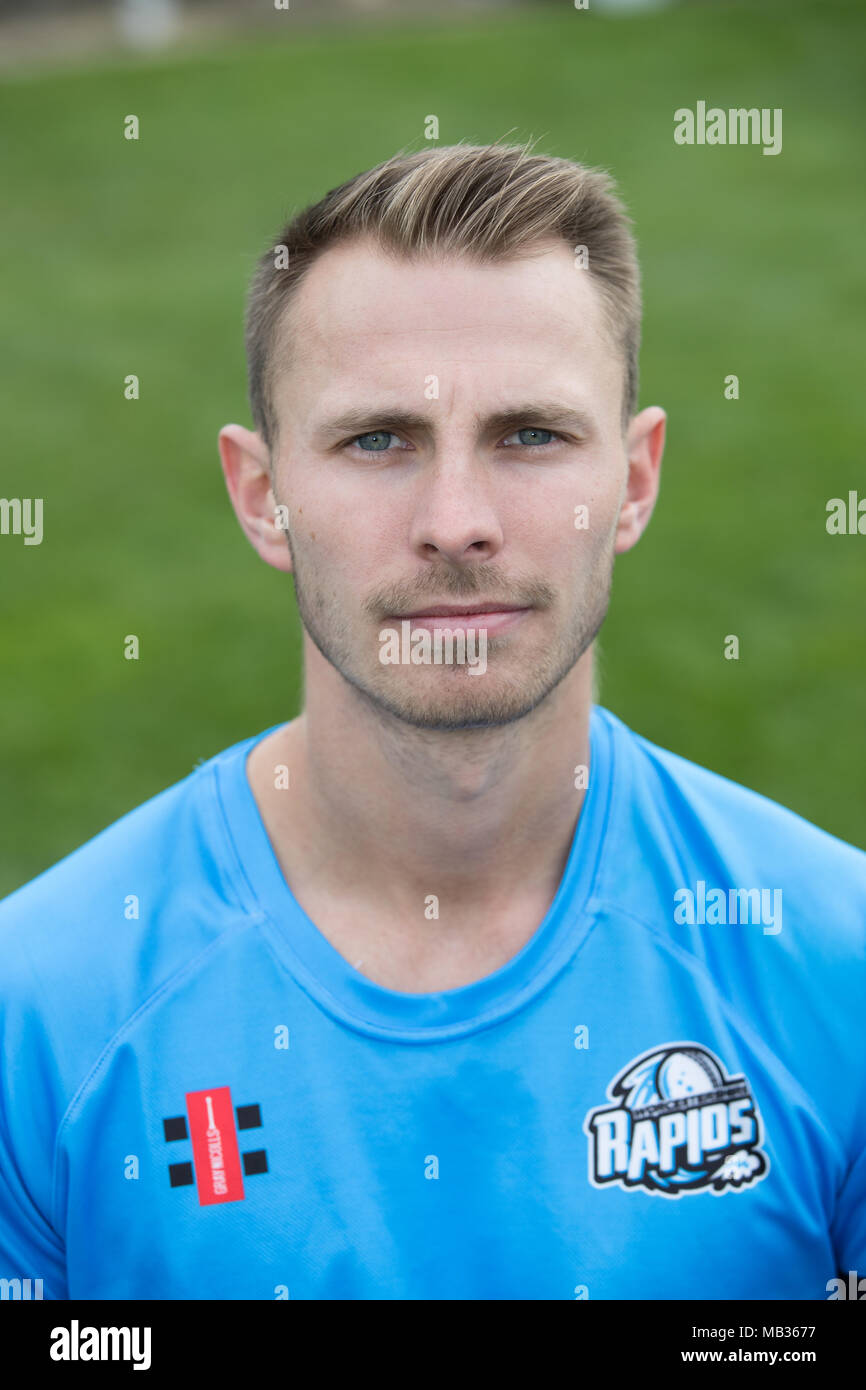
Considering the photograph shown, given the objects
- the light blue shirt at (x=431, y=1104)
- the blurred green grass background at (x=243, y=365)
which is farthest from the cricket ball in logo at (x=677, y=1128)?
the blurred green grass background at (x=243, y=365)

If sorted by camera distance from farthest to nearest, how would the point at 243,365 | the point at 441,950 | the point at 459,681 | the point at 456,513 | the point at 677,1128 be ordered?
1. the point at 243,365
2. the point at 441,950
3. the point at 677,1128
4. the point at 459,681
5. the point at 456,513

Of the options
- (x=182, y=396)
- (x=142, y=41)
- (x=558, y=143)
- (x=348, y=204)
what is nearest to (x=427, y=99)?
(x=558, y=143)

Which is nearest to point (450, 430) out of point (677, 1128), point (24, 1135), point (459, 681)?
point (459, 681)

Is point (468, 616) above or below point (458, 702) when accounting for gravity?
above

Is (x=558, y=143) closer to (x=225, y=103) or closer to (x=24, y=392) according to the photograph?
(x=225, y=103)

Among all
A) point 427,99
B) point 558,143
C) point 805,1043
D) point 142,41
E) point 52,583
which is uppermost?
point 142,41

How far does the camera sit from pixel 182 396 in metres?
12.9

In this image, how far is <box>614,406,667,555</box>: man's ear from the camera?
341 centimetres

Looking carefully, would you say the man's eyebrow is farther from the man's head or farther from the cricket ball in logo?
the cricket ball in logo

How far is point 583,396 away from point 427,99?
15358 millimetres

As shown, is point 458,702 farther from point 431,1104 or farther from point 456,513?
point 431,1104

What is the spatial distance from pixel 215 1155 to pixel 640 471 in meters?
1.70

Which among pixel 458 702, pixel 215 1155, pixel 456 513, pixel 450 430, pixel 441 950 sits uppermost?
pixel 450 430

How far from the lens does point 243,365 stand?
511 inches
